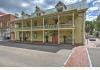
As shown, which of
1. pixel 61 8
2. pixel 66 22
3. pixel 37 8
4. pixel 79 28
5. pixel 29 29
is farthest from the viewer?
pixel 37 8

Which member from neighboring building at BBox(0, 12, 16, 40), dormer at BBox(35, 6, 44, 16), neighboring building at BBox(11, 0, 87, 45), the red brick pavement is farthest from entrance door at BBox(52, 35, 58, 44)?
neighboring building at BBox(0, 12, 16, 40)

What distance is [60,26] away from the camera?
88.6ft

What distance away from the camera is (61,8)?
98.8ft

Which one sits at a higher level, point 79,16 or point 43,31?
point 79,16

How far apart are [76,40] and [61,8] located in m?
8.09

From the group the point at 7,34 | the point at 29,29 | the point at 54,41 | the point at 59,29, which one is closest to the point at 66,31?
the point at 59,29

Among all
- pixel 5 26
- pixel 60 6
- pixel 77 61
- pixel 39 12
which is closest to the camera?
pixel 77 61

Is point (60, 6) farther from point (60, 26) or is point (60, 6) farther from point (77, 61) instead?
point (77, 61)

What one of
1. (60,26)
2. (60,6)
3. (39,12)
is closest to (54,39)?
(60,26)

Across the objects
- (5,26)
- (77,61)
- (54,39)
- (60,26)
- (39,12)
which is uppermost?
(39,12)

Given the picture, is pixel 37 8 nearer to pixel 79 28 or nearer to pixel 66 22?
pixel 66 22

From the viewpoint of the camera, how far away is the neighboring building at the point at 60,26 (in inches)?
1011

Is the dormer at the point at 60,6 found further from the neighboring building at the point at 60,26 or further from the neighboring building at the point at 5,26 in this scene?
the neighboring building at the point at 5,26

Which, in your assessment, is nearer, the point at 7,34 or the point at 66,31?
the point at 66,31
